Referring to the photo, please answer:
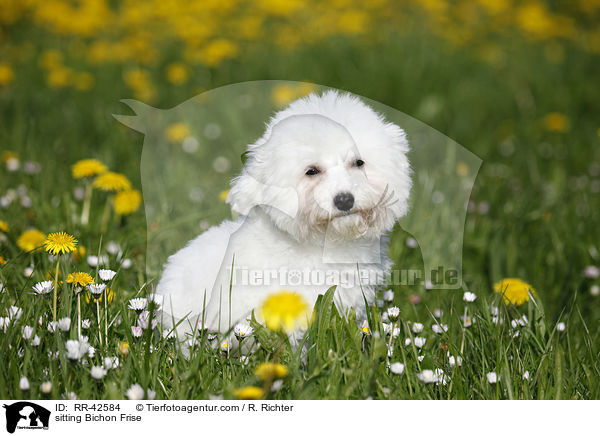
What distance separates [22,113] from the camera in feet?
15.2

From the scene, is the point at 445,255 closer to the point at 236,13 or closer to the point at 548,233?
the point at 548,233

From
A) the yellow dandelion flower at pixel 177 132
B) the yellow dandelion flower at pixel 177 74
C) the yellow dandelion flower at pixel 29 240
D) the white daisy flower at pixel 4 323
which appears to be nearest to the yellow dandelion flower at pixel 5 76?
the yellow dandelion flower at pixel 177 74

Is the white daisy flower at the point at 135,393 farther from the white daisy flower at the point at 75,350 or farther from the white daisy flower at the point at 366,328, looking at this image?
the white daisy flower at the point at 366,328

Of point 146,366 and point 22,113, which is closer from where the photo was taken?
point 146,366

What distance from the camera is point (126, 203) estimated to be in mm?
3230

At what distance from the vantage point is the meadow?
2.06 m

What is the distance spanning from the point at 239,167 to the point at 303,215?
1.48 ft

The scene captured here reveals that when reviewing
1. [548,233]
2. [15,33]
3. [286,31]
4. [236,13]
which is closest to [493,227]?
[548,233]

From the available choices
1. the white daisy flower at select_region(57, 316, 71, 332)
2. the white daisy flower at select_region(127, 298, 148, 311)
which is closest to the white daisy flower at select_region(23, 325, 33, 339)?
the white daisy flower at select_region(57, 316, 71, 332)

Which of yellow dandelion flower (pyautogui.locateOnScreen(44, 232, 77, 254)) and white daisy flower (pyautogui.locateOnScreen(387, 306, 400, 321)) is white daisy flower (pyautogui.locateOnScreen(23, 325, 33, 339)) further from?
white daisy flower (pyautogui.locateOnScreen(387, 306, 400, 321))

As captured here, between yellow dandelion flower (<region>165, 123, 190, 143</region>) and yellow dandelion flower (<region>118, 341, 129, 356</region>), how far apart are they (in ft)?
5.47

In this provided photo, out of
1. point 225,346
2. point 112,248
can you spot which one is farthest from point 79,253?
point 225,346

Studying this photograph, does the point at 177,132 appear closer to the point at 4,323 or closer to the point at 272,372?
the point at 4,323
